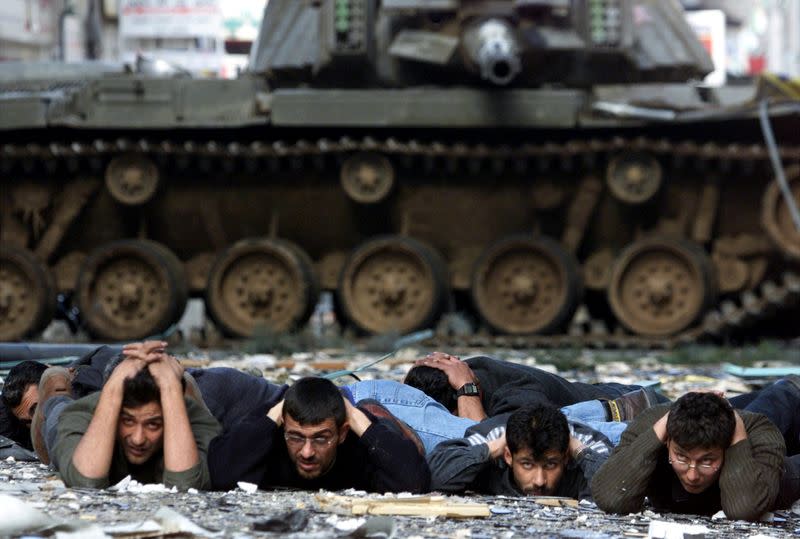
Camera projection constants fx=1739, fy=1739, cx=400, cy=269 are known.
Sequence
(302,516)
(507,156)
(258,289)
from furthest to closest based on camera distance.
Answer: (258,289), (507,156), (302,516)

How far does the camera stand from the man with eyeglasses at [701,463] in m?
6.77

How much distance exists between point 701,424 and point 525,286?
34.5 ft

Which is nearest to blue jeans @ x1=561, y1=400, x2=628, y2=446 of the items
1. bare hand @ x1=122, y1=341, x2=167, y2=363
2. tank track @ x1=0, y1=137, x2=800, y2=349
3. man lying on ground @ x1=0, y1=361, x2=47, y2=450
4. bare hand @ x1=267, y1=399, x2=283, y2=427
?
bare hand @ x1=267, y1=399, x2=283, y2=427

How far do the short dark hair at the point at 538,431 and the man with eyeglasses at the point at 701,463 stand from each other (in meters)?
0.26

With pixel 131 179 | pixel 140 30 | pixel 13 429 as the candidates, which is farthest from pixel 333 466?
pixel 140 30

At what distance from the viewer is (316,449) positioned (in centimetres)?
719

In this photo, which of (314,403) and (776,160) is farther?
(776,160)

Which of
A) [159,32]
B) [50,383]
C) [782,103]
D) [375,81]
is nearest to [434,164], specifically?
[375,81]

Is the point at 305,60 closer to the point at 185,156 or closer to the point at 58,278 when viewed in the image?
the point at 185,156

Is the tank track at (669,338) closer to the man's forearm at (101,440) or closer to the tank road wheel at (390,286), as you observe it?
the tank road wheel at (390,286)

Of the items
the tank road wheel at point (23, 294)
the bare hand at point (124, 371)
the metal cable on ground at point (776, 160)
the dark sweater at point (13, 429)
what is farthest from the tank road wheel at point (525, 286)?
the bare hand at point (124, 371)

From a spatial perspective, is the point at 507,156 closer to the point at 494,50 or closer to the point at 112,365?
the point at 494,50

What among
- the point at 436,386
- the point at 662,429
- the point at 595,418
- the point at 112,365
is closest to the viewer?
the point at 662,429

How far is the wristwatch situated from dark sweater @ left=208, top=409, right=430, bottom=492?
110 cm
